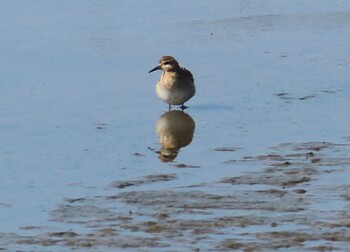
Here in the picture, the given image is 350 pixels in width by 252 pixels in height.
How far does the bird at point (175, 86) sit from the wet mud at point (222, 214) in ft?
10.2

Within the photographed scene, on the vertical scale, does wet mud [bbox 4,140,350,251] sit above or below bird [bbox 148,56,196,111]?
below

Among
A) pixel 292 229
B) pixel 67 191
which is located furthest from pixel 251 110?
pixel 292 229

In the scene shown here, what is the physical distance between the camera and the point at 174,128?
42.7ft

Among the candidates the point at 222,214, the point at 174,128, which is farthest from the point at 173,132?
the point at 222,214

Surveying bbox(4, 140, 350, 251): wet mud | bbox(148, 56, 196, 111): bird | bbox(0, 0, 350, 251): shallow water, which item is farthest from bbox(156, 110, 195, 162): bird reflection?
bbox(4, 140, 350, 251): wet mud

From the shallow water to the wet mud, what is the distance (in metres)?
0.02

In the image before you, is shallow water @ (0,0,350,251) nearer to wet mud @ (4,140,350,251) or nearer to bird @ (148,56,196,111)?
wet mud @ (4,140,350,251)

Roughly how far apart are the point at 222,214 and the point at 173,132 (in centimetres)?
364

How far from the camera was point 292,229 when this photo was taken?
8789mm

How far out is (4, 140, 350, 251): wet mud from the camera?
8.52 metres

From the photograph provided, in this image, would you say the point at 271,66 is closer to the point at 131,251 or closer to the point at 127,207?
the point at 127,207

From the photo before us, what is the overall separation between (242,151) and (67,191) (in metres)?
2.09

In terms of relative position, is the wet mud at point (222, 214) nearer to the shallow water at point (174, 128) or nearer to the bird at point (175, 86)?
the shallow water at point (174, 128)

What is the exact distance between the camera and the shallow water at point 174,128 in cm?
902
